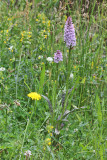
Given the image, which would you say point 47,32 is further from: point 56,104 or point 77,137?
point 77,137

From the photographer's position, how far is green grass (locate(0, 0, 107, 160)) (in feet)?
5.22

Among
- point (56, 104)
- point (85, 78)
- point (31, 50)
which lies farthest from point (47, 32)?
point (56, 104)

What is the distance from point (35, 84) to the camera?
83.4 inches

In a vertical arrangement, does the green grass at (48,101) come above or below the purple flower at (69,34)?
below

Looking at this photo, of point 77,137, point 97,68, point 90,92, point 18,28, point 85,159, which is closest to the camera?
point 85,159

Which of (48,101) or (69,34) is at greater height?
(69,34)

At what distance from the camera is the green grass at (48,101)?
5.22 feet

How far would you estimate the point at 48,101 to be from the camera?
1817 millimetres

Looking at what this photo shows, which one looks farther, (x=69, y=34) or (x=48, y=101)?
(x=48, y=101)

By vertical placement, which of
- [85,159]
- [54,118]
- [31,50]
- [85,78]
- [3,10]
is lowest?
[85,159]

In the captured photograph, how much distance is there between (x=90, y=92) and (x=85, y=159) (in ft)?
2.79

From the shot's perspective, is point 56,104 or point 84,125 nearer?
point 84,125

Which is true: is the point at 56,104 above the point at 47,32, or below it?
below

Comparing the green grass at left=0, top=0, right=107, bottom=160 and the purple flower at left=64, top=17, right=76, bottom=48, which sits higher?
the purple flower at left=64, top=17, right=76, bottom=48
